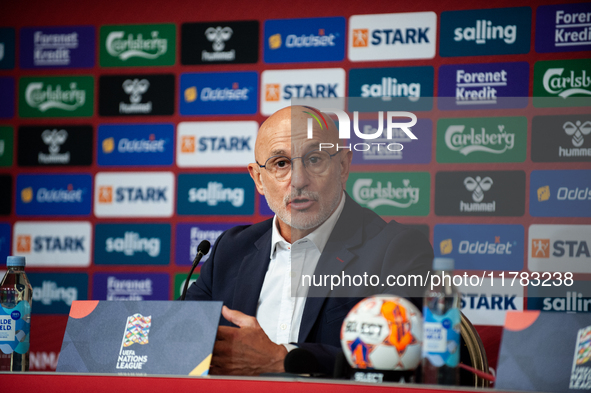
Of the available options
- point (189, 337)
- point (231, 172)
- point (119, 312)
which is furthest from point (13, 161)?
point (189, 337)

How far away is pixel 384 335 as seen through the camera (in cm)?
107

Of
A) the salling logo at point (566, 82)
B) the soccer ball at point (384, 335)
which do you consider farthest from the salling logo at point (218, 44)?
the soccer ball at point (384, 335)

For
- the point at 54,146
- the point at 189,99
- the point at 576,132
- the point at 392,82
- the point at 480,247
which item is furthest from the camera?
the point at 54,146

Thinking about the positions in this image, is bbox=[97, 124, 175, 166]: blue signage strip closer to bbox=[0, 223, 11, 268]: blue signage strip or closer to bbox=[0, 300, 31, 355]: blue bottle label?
bbox=[0, 223, 11, 268]: blue signage strip

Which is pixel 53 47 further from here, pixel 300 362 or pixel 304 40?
pixel 300 362

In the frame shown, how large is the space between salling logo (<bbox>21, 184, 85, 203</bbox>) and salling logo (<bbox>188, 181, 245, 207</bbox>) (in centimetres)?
69

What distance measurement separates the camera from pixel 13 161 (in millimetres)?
3322

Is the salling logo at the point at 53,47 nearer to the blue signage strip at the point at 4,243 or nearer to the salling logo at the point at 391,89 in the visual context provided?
the blue signage strip at the point at 4,243

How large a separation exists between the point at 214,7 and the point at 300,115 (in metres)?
1.71

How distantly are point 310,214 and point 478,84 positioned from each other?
1.49m

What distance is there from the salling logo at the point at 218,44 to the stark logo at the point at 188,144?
465 millimetres

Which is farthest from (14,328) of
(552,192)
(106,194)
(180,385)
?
(552,192)

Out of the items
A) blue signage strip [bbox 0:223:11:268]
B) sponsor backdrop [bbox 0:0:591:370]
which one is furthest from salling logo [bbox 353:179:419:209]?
blue signage strip [bbox 0:223:11:268]

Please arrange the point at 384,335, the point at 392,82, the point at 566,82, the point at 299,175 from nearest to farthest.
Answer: the point at 384,335
the point at 299,175
the point at 566,82
the point at 392,82
